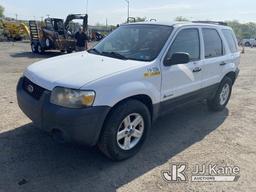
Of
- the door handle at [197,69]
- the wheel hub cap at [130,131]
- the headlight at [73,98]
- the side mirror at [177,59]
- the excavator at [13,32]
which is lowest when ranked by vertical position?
the wheel hub cap at [130,131]

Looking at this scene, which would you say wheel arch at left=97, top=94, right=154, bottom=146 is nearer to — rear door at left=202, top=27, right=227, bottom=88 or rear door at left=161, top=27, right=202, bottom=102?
rear door at left=161, top=27, right=202, bottom=102

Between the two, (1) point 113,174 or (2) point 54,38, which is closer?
(1) point 113,174

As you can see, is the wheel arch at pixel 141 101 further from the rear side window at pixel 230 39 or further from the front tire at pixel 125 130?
the rear side window at pixel 230 39

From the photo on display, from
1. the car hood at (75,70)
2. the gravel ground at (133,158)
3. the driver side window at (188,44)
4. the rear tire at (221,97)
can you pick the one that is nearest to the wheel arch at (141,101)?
the car hood at (75,70)

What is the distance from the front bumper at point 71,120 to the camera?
10.6 feet

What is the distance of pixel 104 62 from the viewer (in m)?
4.00

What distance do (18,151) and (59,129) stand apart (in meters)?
1.02

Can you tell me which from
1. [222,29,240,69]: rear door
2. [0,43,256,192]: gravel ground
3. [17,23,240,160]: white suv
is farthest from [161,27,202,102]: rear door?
[222,29,240,69]: rear door

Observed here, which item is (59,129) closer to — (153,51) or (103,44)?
(153,51)

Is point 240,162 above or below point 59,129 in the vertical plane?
below

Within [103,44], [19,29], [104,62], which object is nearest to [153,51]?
[104,62]

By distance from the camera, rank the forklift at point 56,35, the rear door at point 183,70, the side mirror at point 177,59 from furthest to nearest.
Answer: the forklift at point 56,35
the rear door at point 183,70
the side mirror at point 177,59

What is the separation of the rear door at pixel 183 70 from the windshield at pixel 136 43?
0.21m

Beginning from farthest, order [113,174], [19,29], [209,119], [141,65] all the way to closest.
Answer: [19,29] < [209,119] < [141,65] < [113,174]
